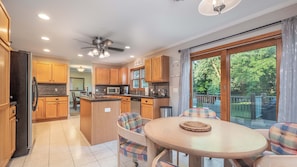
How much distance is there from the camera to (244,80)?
112 inches

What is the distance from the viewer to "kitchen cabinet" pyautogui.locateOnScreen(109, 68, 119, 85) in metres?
6.87

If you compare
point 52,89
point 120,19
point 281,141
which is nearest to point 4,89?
point 120,19

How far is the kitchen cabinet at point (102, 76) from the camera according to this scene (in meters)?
6.59

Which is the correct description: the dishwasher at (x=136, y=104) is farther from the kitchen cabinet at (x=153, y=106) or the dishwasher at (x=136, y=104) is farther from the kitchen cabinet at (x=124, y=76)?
the kitchen cabinet at (x=124, y=76)

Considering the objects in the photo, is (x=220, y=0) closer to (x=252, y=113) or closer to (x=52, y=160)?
(x=252, y=113)

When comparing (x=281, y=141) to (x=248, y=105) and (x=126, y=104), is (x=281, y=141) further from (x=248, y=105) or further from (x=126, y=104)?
(x=126, y=104)

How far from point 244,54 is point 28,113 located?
4.16m

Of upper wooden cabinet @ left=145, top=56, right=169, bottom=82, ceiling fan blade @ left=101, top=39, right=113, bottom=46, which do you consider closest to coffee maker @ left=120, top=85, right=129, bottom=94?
upper wooden cabinet @ left=145, top=56, right=169, bottom=82

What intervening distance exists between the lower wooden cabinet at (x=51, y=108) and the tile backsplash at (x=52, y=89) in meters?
0.62

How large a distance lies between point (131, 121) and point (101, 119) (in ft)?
4.52

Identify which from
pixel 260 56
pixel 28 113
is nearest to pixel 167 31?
pixel 260 56

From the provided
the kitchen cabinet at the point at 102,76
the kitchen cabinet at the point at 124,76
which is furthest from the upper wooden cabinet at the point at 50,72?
the kitchen cabinet at the point at 124,76

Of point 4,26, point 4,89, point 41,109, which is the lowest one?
point 41,109

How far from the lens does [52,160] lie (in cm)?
235
